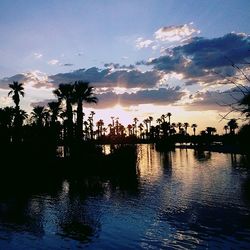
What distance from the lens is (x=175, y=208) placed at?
2161cm

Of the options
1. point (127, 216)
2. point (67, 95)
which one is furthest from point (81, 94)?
point (127, 216)

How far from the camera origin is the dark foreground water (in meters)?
15.3

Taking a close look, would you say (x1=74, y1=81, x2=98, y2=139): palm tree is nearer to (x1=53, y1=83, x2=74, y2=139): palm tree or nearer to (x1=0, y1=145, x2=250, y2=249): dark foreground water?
(x1=53, y1=83, x2=74, y2=139): palm tree

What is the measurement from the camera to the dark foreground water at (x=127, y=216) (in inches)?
603

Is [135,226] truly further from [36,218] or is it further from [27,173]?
[27,173]

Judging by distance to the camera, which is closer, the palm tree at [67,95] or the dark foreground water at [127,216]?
the dark foreground water at [127,216]

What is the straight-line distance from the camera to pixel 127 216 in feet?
65.0

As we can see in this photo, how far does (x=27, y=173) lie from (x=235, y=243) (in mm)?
27283

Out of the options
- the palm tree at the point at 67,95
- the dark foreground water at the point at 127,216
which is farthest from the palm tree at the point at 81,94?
the dark foreground water at the point at 127,216

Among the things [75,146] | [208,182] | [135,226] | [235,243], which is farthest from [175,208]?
[75,146]

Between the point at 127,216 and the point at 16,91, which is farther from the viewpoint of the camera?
the point at 16,91

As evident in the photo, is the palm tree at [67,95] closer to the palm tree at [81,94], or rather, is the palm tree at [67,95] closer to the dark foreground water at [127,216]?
the palm tree at [81,94]

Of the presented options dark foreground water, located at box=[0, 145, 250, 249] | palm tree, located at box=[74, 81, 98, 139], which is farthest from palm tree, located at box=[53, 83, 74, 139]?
dark foreground water, located at box=[0, 145, 250, 249]

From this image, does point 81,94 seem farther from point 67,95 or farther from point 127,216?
point 127,216
